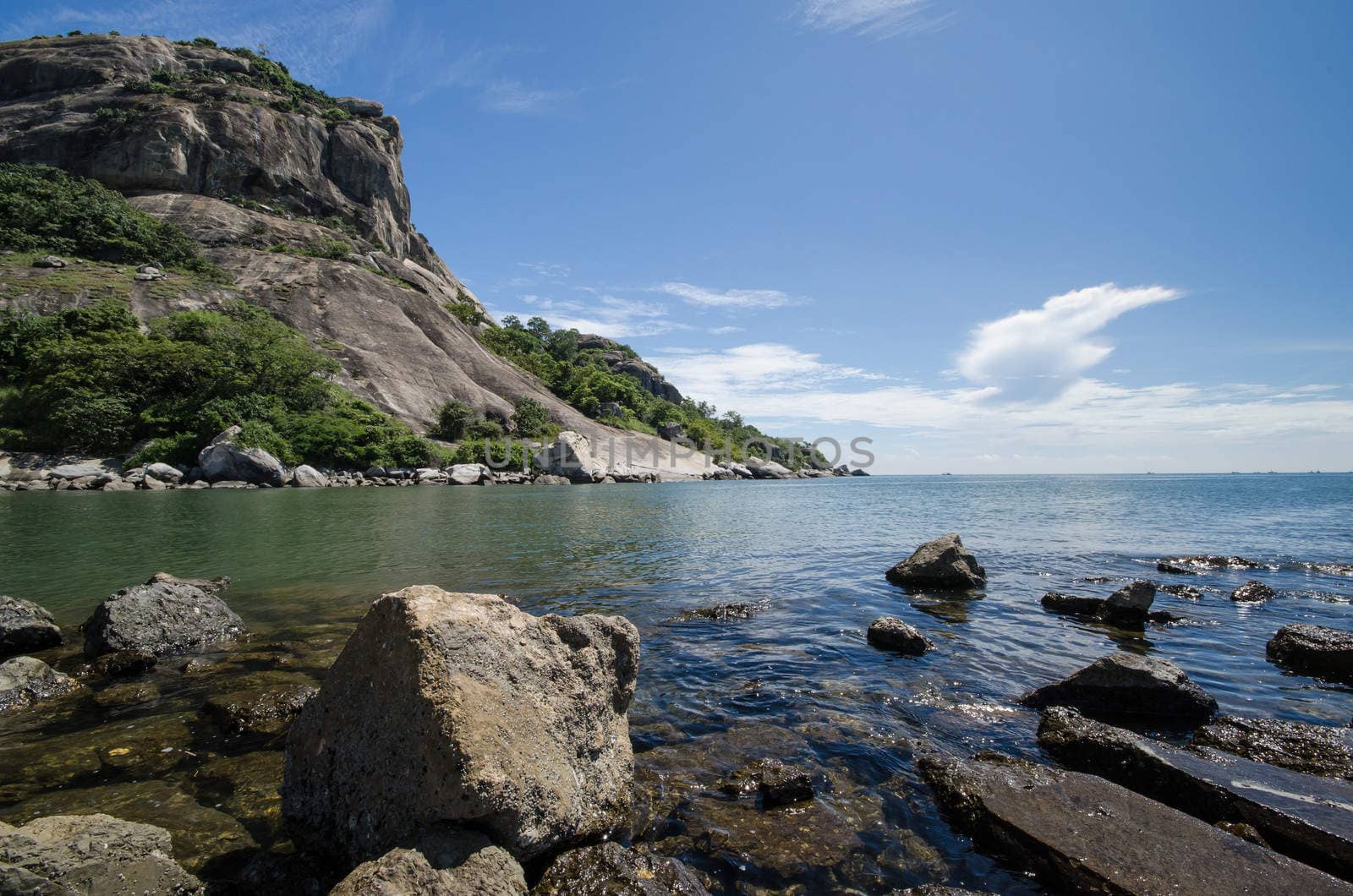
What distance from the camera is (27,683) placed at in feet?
25.2

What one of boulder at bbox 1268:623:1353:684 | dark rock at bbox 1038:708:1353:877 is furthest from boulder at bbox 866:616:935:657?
boulder at bbox 1268:623:1353:684

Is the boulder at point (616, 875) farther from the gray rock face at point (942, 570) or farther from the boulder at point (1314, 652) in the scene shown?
the gray rock face at point (942, 570)

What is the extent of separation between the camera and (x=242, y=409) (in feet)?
167

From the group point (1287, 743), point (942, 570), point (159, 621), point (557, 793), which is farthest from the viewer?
point (942, 570)

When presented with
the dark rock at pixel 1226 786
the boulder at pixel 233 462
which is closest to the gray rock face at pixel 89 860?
the dark rock at pixel 1226 786

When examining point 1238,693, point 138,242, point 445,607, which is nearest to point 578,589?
point 445,607

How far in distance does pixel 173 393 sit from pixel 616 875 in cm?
6555

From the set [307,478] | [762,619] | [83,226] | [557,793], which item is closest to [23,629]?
[557,793]

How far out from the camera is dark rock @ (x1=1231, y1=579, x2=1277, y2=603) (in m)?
14.2

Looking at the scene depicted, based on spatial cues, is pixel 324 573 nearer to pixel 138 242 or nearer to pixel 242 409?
pixel 242 409

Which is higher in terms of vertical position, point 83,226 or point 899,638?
point 83,226

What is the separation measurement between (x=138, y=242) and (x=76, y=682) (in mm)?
98702

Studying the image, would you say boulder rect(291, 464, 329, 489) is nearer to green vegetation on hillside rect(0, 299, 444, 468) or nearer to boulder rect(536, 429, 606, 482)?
green vegetation on hillside rect(0, 299, 444, 468)

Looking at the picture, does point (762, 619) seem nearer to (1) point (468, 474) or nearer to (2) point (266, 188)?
(1) point (468, 474)
